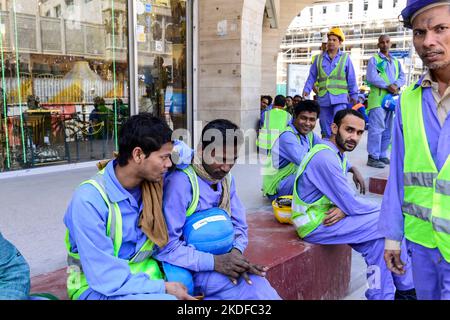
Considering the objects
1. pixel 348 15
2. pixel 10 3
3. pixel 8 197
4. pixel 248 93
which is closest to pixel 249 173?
pixel 248 93

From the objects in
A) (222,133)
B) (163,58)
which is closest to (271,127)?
(163,58)

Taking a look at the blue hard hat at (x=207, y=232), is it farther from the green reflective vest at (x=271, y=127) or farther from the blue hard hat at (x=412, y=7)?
the green reflective vest at (x=271, y=127)

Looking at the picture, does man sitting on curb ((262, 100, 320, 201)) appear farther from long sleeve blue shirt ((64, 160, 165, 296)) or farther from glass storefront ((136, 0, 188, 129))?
glass storefront ((136, 0, 188, 129))

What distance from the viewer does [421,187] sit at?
1.73m

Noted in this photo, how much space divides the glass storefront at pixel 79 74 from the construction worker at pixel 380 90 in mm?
3188

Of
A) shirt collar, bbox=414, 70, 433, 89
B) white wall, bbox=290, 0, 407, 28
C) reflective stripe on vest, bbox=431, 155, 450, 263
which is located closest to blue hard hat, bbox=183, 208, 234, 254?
reflective stripe on vest, bbox=431, 155, 450, 263

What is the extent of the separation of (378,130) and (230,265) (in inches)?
198

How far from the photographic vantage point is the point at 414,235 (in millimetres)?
1785

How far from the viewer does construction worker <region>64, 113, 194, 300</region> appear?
188 cm

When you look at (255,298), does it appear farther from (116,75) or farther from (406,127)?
(116,75)

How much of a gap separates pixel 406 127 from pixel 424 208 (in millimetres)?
346

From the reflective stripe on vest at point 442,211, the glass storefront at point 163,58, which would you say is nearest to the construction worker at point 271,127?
the glass storefront at point 163,58

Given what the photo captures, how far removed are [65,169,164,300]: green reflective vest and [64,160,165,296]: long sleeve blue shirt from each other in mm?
25

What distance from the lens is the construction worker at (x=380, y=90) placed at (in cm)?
642
